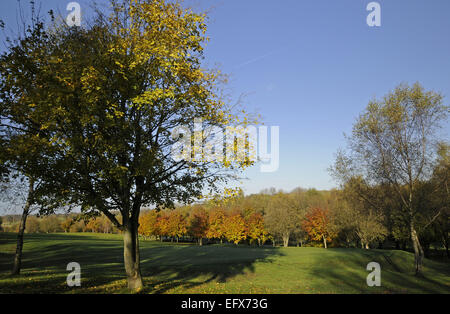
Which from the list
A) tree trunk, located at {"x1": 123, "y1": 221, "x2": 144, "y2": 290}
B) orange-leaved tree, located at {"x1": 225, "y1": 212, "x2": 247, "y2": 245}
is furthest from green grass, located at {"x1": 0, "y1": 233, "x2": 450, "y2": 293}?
orange-leaved tree, located at {"x1": 225, "y1": 212, "x2": 247, "y2": 245}

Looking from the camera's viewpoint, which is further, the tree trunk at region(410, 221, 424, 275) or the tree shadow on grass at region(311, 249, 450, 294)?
the tree trunk at region(410, 221, 424, 275)

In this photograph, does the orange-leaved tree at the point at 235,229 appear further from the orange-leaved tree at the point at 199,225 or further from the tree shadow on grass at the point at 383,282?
the tree shadow on grass at the point at 383,282

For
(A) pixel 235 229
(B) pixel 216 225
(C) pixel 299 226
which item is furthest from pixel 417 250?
(B) pixel 216 225

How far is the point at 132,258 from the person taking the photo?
14000 millimetres

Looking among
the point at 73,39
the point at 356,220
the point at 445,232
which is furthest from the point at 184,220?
the point at 73,39

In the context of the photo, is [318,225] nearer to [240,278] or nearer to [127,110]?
[240,278]

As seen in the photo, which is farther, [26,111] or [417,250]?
[417,250]

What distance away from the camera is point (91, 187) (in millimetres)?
12133

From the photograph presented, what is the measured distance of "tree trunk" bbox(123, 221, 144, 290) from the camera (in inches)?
535

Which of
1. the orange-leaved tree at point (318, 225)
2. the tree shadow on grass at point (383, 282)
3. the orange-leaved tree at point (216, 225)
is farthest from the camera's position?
the orange-leaved tree at point (216, 225)

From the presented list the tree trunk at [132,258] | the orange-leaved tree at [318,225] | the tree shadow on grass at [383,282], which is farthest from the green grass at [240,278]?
the orange-leaved tree at [318,225]

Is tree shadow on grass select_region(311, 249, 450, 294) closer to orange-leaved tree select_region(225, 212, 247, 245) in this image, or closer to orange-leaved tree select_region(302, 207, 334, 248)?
orange-leaved tree select_region(302, 207, 334, 248)

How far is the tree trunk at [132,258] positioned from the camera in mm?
13602
